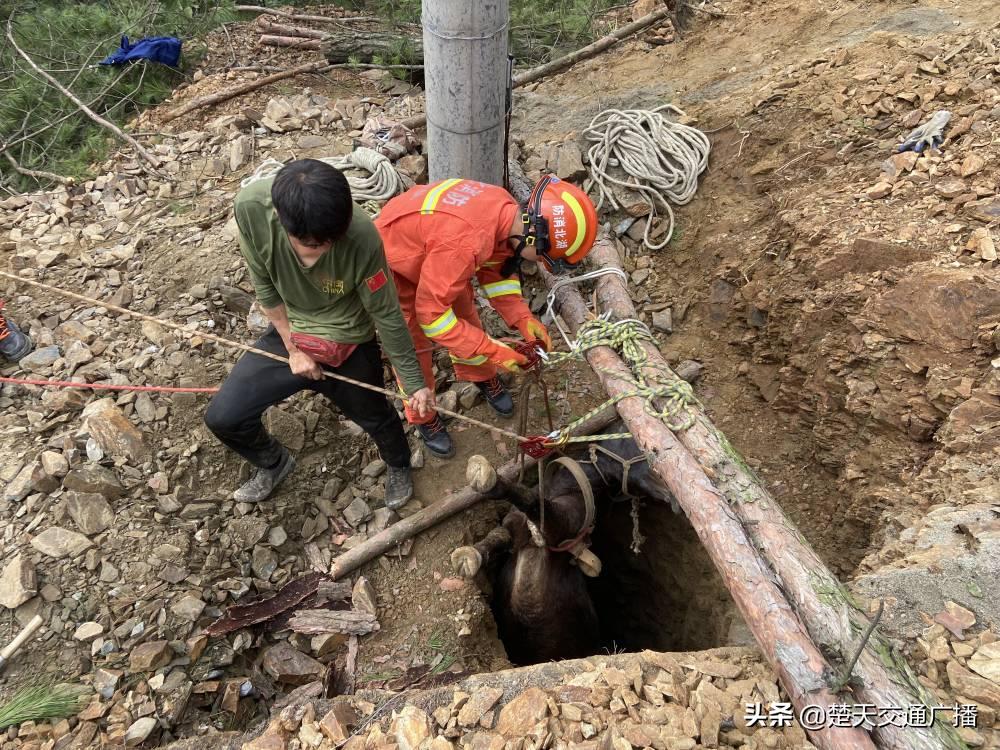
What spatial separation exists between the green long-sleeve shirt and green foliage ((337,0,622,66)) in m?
4.97

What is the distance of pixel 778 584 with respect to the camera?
6.44 feet

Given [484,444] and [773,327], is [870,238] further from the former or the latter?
[484,444]

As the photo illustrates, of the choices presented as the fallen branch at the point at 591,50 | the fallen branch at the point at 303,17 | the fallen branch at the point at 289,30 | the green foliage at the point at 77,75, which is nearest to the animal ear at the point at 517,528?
the fallen branch at the point at 591,50

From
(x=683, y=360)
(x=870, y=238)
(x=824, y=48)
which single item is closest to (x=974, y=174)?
(x=870, y=238)

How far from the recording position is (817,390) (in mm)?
3096

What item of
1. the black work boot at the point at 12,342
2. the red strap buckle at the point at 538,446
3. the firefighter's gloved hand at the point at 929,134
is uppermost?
the firefighter's gloved hand at the point at 929,134

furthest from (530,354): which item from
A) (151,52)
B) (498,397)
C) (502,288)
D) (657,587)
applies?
(151,52)

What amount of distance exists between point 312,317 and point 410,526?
117 cm

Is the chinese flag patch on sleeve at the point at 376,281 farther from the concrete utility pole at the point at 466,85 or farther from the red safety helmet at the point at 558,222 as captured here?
the concrete utility pole at the point at 466,85

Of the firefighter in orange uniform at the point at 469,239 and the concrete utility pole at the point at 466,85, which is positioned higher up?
the concrete utility pole at the point at 466,85

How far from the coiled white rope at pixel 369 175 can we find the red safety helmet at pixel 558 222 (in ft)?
4.97

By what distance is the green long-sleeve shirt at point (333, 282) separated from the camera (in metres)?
2.35

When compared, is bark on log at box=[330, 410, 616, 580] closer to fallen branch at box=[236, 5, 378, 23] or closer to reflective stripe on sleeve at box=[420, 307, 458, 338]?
reflective stripe on sleeve at box=[420, 307, 458, 338]

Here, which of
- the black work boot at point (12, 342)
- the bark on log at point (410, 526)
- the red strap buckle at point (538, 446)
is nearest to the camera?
the red strap buckle at point (538, 446)
